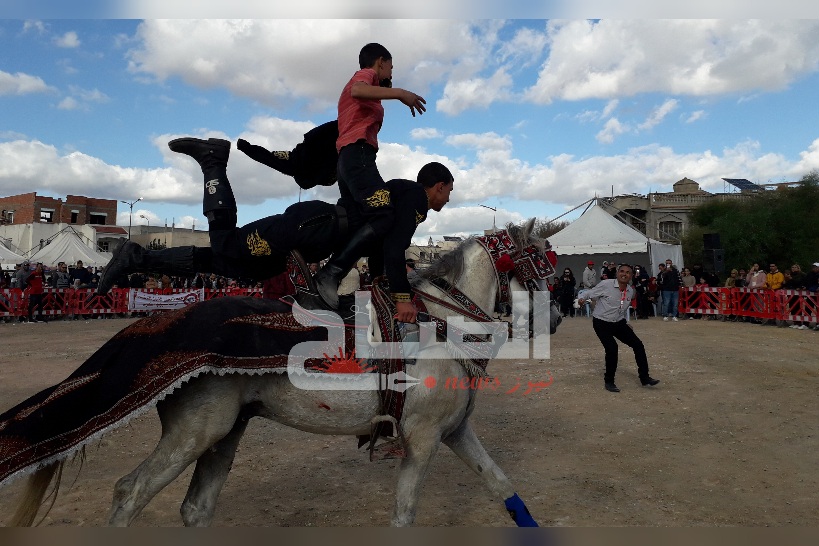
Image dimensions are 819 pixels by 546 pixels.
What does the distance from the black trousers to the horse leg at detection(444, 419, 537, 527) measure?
1575 mm

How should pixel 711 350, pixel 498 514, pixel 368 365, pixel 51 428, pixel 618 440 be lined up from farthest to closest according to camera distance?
1. pixel 711 350
2. pixel 618 440
3. pixel 498 514
4. pixel 368 365
5. pixel 51 428

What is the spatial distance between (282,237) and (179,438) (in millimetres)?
1346

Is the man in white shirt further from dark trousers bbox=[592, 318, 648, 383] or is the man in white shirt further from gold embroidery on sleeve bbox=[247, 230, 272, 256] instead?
gold embroidery on sleeve bbox=[247, 230, 272, 256]

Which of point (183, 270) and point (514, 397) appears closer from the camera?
point (183, 270)

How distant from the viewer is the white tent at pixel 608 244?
25.1 m

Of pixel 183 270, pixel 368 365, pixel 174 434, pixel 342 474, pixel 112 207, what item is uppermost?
pixel 112 207

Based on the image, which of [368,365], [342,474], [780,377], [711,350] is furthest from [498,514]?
[711,350]

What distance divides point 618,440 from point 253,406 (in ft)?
16.4

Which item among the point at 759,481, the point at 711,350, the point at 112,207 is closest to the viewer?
the point at 759,481

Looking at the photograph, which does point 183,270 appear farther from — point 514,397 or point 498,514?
point 514,397

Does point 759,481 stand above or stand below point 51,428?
below

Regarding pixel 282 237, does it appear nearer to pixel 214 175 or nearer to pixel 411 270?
pixel 214 175

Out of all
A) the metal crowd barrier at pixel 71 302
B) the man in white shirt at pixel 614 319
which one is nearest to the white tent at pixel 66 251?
the metal crowd barrier at pixel 71 302

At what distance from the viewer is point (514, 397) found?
31.3ft
